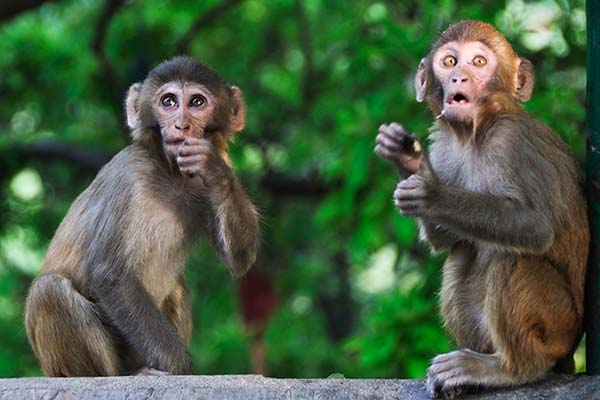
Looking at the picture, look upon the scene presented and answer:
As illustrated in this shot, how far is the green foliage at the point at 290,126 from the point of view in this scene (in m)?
8.22

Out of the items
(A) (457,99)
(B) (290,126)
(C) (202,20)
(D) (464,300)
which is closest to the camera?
(A) (457,99)

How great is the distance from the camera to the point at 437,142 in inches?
A: 219

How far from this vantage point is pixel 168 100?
588 cm

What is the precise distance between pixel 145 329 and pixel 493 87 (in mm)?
2062

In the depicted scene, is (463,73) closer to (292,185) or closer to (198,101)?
(198,101)

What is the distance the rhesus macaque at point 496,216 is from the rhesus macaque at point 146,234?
42.5 inches

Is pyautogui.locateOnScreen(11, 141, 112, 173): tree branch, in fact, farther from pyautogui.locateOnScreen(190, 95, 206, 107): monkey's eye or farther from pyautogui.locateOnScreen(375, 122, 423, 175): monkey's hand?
pyautogui.locateOnScreen(375, 122, 423, 175): monkey's hand

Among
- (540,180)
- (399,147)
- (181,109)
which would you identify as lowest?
(540,180)

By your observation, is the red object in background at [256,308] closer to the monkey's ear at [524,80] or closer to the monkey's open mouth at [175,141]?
the monkey's open mouth at [175,141]

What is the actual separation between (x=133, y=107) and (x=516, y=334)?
2.46 meters

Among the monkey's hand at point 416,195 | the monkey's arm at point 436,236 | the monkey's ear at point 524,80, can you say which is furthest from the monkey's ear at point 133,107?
the monkey's ear at point 524,80

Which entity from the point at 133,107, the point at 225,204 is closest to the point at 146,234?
the point at 225,204

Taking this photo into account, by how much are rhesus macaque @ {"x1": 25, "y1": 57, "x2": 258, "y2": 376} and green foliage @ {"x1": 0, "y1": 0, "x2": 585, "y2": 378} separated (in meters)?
1.84

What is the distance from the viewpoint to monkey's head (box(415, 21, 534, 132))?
509cm
